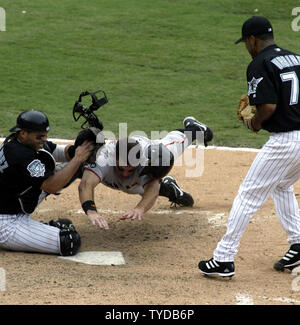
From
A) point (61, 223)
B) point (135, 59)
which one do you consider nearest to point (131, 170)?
point (61, 223)

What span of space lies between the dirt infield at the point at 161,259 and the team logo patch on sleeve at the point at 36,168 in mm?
639

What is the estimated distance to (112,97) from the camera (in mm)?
10273

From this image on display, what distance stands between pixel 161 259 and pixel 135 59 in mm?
7189

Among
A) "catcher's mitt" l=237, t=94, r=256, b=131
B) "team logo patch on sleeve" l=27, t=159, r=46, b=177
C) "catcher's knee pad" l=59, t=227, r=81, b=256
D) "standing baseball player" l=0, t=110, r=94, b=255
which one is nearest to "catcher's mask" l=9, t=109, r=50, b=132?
"standing baseball player" l=0, t=110, r=94, b=255

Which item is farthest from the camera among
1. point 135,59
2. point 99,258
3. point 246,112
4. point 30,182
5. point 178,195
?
point 135,59

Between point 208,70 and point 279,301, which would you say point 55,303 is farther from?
point 208,70

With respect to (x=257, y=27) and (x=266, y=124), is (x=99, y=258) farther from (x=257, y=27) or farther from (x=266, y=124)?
(x=257, y=27)

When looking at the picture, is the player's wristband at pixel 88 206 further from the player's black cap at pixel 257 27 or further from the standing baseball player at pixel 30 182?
the player's black cap at pixel 257 27

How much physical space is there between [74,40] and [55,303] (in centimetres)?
923

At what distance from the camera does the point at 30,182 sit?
16.6 feet

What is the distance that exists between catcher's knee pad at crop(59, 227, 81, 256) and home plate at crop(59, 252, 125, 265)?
5 centimetres


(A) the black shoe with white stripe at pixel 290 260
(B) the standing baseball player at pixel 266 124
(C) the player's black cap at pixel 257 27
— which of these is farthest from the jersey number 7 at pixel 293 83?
(A) the black shoe with white stripe at pixel 290 260

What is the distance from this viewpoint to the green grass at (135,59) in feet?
31.3

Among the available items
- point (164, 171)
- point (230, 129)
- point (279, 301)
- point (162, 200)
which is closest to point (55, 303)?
point (279, 301)
